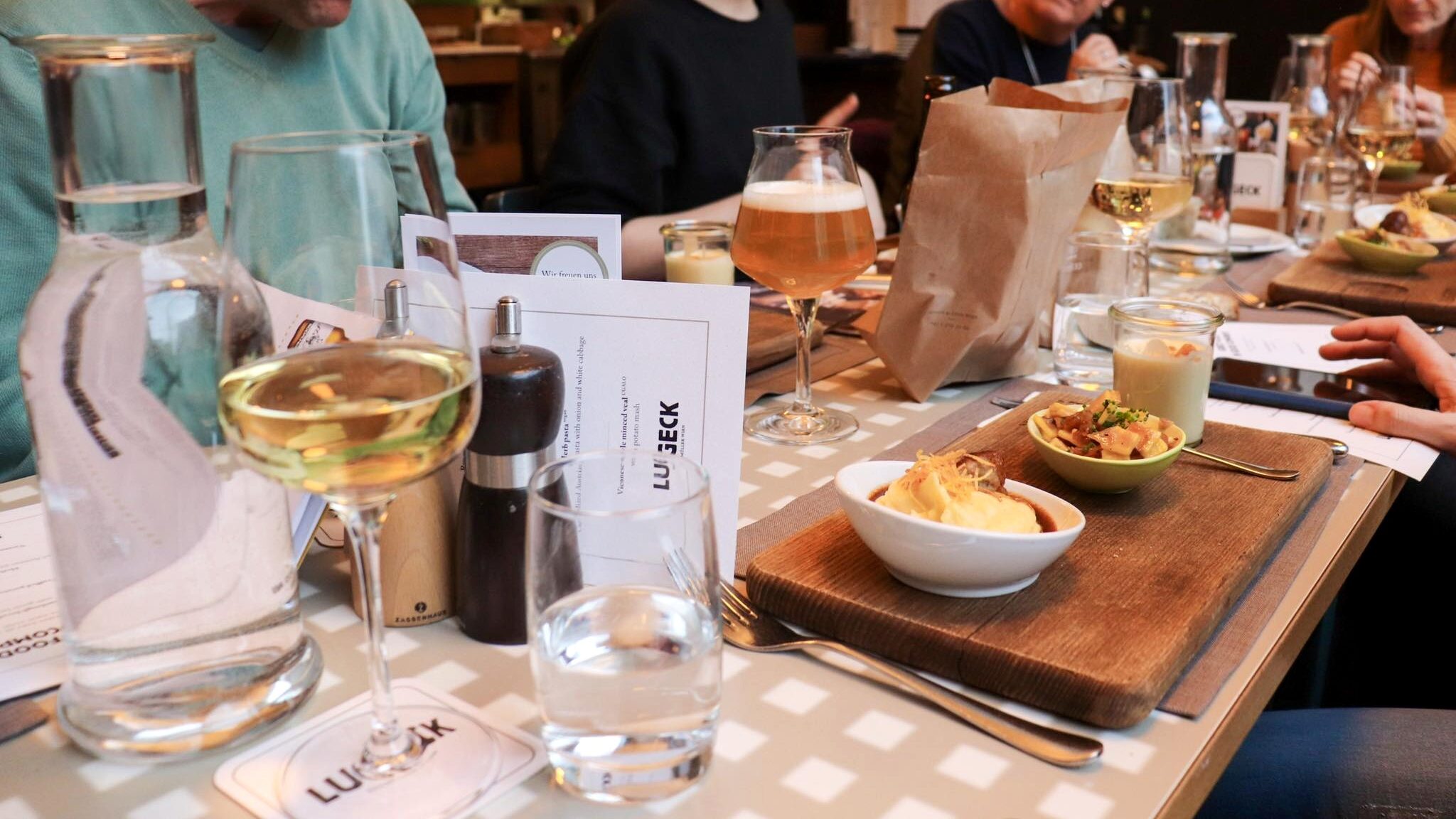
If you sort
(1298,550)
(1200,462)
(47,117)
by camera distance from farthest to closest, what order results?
(1200,462)
(1298,550)
(47,117)

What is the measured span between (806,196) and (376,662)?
2.40 feet

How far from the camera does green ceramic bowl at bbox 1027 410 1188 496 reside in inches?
37.0

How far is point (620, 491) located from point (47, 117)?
362 millimetres

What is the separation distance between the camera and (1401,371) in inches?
52.9

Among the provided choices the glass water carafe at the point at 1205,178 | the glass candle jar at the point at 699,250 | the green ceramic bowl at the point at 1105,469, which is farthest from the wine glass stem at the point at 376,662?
the glass water carafe at the point at 1205,178

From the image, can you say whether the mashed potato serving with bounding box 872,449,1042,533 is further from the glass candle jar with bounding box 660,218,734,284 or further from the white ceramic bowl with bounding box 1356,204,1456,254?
the white ceramic bowl with bounding box 1356,204,1456,254

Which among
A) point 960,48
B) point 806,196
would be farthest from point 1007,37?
point 806,196

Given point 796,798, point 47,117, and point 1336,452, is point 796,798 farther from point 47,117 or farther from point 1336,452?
point 1336,452

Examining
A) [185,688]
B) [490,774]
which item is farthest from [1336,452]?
[185,688]

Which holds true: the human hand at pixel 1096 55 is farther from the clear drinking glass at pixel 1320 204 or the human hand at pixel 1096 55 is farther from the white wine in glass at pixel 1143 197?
the white wine in glass at pixel 1143 197

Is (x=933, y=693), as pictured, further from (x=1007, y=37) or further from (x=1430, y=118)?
(x=1007, y=37)

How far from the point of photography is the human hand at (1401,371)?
1.16 m

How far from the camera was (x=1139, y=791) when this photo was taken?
620mm

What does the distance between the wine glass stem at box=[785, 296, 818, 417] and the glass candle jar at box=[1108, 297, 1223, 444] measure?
313 mm
